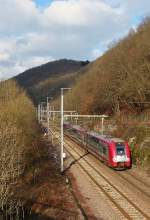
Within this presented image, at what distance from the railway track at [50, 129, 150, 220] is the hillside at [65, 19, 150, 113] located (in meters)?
20.6

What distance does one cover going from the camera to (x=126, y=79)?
229 feet

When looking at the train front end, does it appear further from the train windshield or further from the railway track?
the railway track

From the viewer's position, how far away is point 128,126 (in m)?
60.8

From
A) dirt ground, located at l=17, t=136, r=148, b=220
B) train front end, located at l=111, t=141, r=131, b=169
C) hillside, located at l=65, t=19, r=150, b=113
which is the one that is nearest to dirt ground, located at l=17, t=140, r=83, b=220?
dirt ground, located at l=17, t=136, r=148, b=220

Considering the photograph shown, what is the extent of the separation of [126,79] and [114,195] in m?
39.1

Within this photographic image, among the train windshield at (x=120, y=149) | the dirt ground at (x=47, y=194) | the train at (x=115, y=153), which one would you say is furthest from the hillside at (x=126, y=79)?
the dirt ground at (x=47, y=194)

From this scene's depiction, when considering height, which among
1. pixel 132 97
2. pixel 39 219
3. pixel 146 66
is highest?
pixel 146 66

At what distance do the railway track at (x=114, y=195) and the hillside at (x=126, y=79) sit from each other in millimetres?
20632

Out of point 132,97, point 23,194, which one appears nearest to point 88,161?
point 23,194

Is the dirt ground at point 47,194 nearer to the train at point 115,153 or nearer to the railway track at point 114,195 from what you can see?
the railway track at point 114,195

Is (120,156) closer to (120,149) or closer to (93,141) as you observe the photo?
(120,149)

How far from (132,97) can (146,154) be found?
83.1ft

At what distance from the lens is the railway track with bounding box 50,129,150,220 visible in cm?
2756

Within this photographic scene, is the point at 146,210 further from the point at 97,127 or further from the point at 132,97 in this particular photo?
the point at 97,127
